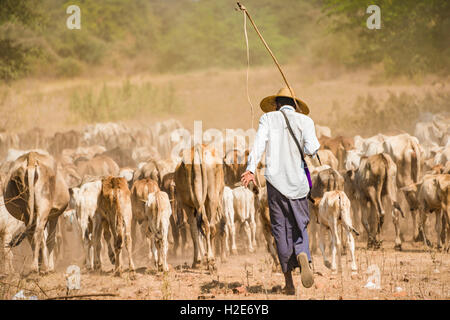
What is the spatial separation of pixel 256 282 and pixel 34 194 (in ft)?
13.8

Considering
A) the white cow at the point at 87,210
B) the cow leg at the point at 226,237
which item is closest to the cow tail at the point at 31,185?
the white cow at the point at 87,210

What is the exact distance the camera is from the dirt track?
8.09 meters

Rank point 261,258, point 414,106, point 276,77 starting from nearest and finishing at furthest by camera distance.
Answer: point 261,258 < point 414,106 < point 276,77

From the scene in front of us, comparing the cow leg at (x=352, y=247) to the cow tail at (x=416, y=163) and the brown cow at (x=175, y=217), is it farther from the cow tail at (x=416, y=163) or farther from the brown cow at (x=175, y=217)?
the cow tail at (x=416, y=163)

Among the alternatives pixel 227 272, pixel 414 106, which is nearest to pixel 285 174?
pixel 227 272

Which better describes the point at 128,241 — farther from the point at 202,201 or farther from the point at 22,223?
the point at 22,223

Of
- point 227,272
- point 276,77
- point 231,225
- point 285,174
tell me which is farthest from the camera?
point 276,77

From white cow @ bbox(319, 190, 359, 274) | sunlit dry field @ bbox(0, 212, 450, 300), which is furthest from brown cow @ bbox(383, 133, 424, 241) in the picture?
white cow @ bbox(319, 190, 359, 274)

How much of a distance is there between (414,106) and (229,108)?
12489 millimetres

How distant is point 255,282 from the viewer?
914 cm

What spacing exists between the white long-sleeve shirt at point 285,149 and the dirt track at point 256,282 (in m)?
1.32

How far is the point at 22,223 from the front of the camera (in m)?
11.7

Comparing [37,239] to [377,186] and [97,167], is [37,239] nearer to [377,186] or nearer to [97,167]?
[377,186]

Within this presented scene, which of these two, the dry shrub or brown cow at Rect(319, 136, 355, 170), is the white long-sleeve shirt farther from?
the dry shrub
